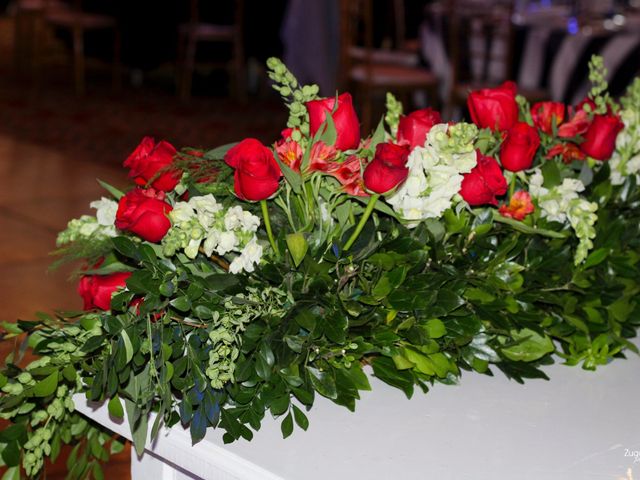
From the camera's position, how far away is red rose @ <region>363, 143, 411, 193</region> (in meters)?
0.93

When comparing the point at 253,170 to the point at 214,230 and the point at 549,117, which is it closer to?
the point at 214,230

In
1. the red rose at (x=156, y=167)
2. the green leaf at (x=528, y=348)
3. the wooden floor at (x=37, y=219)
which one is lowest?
the wooden floor at (x=37, y=219)

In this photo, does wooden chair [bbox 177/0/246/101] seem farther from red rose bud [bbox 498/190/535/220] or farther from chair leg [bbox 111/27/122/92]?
red rose bud [bbox 498/190/535/220]

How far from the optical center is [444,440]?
0.94 meters

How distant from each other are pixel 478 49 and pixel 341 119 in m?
4.09

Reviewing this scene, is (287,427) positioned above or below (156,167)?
below

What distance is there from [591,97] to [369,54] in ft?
11.8

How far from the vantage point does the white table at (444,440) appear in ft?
2.91

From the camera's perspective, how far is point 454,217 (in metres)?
1.05

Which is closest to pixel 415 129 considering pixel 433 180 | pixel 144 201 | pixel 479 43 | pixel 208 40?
pixel 433 180

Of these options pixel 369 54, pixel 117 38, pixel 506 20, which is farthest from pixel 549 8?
pixel 117 38

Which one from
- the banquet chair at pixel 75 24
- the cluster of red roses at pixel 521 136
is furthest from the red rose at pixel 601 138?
the banquet chair at pixel 75 24

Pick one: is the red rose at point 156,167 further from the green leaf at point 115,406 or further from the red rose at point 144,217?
the green leaf at point 115,406

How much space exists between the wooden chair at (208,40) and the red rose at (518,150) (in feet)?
18.0
